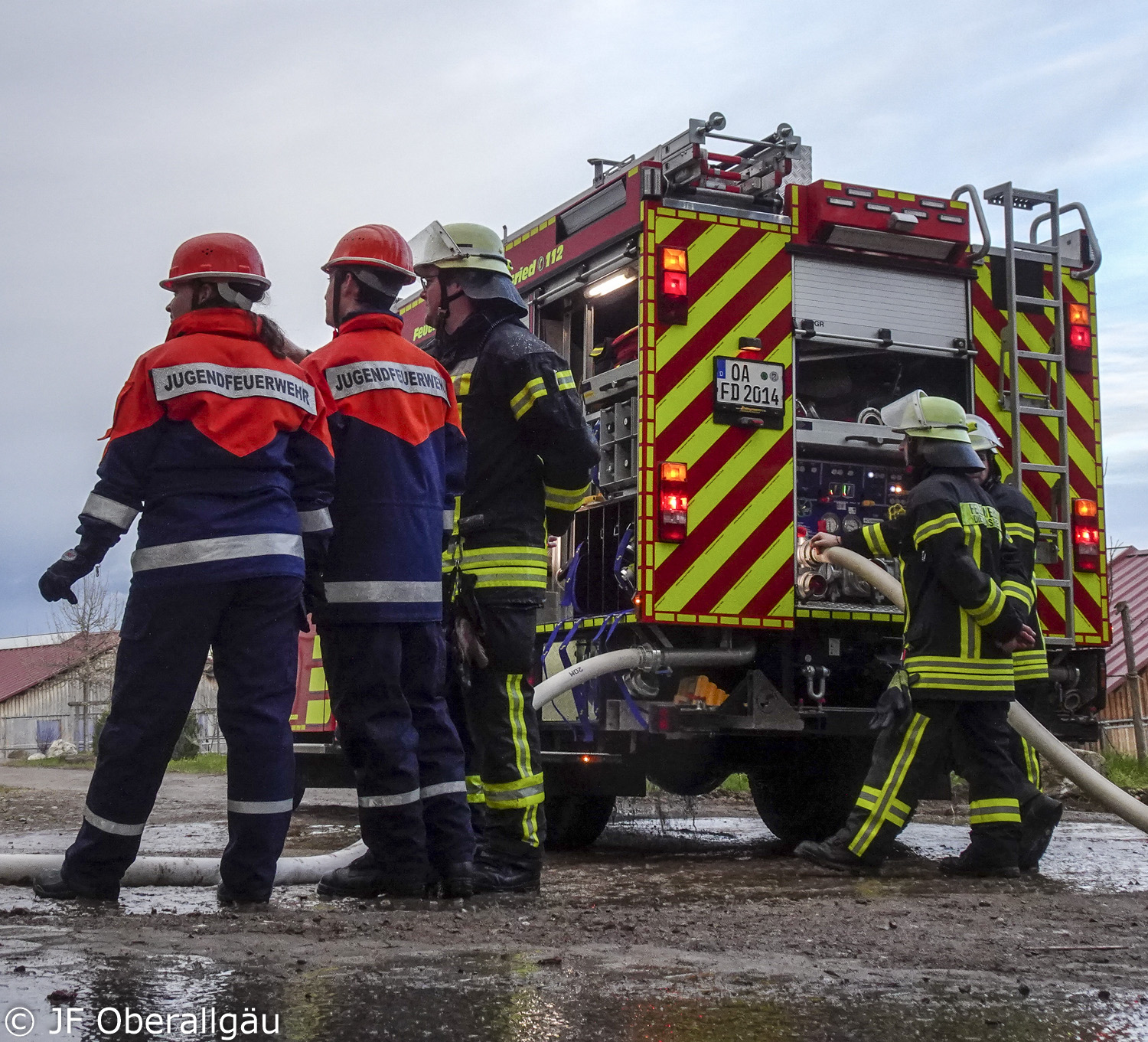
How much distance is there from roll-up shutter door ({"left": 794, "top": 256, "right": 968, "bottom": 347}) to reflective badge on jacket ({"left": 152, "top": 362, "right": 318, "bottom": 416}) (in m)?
3.08

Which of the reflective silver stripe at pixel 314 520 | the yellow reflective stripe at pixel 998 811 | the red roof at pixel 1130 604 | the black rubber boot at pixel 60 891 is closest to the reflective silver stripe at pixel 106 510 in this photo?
the reflective silver stripe at pixel 314 520

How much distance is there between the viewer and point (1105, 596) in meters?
7.09

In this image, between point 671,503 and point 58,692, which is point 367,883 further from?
point 58,692

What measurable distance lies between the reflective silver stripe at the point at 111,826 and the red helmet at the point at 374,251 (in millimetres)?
1792

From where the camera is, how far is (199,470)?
157 inches

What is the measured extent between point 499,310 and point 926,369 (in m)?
3.06

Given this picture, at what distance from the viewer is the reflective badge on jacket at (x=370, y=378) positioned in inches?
176

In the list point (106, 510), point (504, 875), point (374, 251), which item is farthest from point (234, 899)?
point (374, 251)

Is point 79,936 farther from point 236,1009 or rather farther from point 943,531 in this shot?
point 943,531

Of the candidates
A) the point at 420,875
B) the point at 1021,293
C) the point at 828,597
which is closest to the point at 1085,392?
the point at 1021,293

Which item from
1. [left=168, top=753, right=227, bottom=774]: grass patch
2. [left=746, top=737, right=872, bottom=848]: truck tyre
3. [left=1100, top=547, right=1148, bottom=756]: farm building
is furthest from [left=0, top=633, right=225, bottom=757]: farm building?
[left=746, top=737, right=872, bottom=848]: truck tyre

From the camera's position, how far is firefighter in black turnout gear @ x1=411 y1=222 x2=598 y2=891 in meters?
4.61

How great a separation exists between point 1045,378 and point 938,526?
1.82 metres

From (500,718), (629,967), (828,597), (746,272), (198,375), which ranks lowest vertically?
(629,967)
